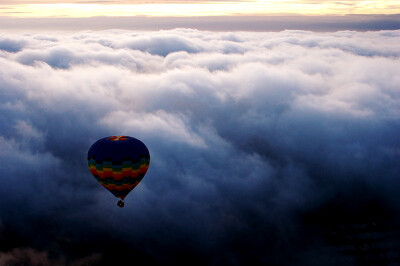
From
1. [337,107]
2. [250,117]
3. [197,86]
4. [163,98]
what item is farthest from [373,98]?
[163,98]

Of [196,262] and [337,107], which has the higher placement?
[337,107]

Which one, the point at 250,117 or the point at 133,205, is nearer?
the point at 133,205

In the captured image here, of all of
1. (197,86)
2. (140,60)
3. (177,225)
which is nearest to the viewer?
(177,225)

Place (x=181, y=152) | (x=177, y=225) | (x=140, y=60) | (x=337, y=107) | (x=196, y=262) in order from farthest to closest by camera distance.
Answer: (x=140, y=60), (x=337, y=107), (x=181, y=152), (x=177, y=225), (x=196, y=262)

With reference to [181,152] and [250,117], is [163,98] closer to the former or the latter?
[250,117]
